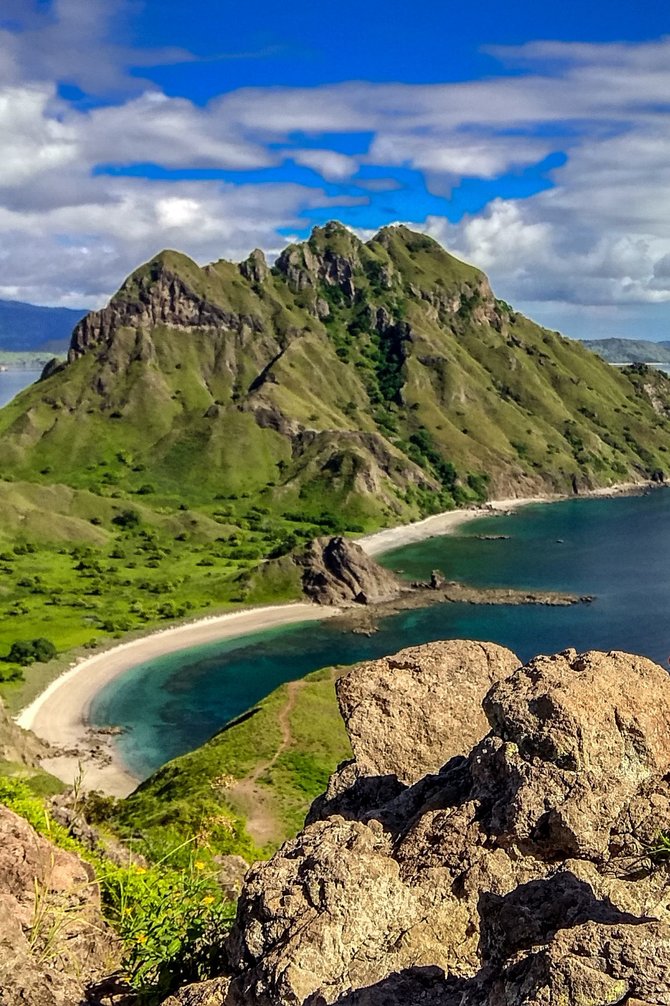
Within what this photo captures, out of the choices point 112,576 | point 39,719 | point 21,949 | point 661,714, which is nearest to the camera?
point 21,949

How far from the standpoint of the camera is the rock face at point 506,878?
8062mm

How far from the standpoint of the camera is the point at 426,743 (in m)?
19.7

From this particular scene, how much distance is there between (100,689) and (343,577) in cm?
6113

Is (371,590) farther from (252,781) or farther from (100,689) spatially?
(252,781)

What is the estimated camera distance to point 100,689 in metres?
122

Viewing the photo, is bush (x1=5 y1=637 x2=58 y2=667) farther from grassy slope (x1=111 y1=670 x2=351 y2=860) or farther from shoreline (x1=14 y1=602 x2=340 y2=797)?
grassy slope (x1=111 y1=670 x2=351 y2=860)

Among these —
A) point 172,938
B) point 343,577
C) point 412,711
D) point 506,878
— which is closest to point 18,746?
point 412,711

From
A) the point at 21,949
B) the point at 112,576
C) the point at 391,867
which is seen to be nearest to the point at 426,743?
the point at 391,867

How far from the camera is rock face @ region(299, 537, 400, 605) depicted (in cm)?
16738

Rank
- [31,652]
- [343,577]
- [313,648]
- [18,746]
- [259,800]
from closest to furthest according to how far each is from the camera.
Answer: [259,800] < [18,746] < [31,652] < [313,648] < [343,577]

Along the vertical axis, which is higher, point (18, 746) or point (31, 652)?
point (31, 652)

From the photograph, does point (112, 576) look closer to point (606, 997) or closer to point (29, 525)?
point (29, 525)

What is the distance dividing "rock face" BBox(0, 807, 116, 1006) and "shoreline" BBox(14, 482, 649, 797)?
177 feet

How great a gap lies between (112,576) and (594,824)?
17303 cm
